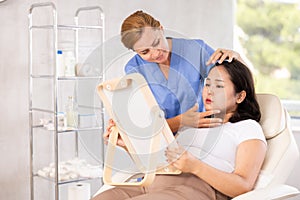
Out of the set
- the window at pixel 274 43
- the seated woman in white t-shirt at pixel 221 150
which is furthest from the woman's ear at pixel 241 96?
the window at pixel 274 43

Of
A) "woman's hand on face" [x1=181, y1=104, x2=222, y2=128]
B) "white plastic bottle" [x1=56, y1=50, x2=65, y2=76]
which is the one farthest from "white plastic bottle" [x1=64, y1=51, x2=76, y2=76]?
"woman's hand on face" [x1=181, y1=104, x2=222, y2=128]

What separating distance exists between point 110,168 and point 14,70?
1.27 m

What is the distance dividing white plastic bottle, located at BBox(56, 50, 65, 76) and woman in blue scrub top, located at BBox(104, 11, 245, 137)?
777 millimetres

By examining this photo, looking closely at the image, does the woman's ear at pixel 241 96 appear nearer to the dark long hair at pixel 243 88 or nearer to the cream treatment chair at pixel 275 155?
the dark long hair at pixel 243 88

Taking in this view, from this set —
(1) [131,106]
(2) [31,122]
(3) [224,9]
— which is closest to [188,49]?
(1) [131,106]

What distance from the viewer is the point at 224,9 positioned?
11.9 ft

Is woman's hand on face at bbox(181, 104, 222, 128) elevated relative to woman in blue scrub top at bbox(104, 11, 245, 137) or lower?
lower

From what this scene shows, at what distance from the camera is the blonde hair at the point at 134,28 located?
1753 millimetres

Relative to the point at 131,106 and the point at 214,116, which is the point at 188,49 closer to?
the point at 214,116

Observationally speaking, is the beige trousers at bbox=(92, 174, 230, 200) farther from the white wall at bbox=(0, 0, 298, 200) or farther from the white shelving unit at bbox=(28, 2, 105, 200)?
the white wall at bbox=(0, 0, 298, 200)

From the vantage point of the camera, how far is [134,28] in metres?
1.82

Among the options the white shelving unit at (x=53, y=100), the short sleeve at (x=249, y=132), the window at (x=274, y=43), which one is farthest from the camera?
the window at (x=274, y=43)

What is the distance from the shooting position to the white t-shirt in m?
1.95

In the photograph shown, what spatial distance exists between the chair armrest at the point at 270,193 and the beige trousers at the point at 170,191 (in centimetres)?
15
